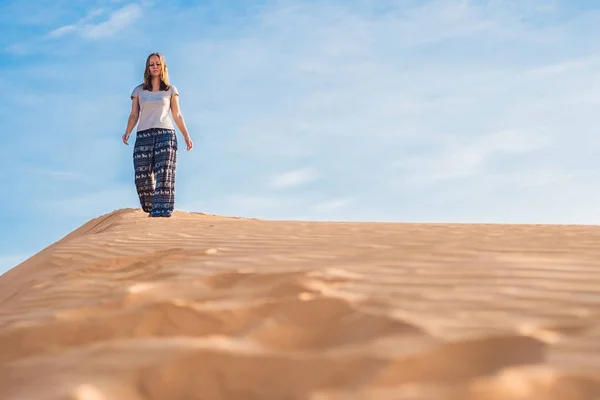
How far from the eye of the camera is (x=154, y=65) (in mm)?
8562

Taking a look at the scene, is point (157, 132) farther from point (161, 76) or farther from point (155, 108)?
point (161, 76)

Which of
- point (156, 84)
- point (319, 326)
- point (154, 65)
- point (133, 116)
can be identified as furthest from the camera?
point (133, 116)

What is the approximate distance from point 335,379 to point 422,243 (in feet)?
8.43

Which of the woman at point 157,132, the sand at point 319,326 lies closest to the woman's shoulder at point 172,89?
the woman at point 157,132

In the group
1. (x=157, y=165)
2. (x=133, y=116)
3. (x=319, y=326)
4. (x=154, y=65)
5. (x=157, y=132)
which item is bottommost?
(x=319, y=326)

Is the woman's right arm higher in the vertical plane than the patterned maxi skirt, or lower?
higher

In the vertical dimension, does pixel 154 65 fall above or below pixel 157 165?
above

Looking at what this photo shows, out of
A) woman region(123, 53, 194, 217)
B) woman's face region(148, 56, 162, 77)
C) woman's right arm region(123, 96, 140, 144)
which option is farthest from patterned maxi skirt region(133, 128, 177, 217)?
woman's face region(148, 56, 162, 77)

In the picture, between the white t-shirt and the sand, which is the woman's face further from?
the sand

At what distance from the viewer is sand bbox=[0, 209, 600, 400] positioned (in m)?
2.06

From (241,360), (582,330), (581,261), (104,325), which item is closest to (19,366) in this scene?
(104,325)

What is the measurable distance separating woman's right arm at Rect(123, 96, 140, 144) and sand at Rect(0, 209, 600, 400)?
16.2 feet

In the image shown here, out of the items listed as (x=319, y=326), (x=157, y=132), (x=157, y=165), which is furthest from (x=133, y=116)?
(x=319, y=326)

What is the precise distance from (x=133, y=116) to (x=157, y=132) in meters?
0.51
